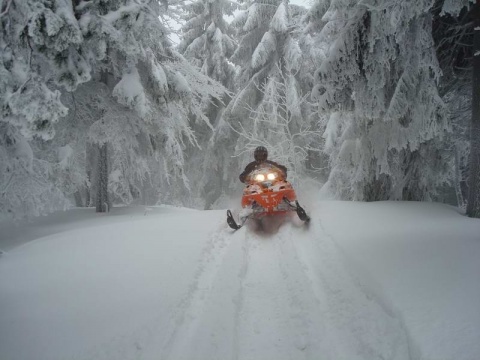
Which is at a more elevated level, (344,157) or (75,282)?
(344,157)

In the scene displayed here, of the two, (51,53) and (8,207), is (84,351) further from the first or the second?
(8,207)

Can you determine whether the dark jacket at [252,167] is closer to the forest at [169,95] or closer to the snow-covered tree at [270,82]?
the forest at [169,95]

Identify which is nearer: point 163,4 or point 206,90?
point 163,4

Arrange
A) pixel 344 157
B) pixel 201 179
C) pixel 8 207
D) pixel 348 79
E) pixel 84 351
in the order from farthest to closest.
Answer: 1. pixel 201 179
2. pixel 344 157
3. pixel 348 79
4. pixel 8 207
5. pixel 84 351

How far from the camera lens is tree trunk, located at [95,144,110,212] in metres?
9.63

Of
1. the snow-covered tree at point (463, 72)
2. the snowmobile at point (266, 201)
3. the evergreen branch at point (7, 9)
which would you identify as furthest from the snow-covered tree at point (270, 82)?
the evergreen branch at point (7, 9)

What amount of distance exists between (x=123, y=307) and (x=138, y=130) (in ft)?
22.2

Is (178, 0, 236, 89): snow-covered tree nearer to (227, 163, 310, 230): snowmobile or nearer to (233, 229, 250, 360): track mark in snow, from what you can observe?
(227, 163, 310, 230): snowmobile

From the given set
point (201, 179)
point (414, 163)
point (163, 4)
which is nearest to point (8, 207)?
point (163, 4)

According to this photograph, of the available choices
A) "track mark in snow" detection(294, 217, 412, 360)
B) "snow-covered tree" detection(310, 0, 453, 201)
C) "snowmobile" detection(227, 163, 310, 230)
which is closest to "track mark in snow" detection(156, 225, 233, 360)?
"track mark in snow" detection(294, 217, 412, 360)

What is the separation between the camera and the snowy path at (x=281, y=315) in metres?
2.93

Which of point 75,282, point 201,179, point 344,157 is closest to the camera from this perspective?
point 75,282

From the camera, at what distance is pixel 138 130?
369 inches

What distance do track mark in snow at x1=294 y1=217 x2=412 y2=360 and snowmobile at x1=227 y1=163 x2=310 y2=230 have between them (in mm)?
2383
